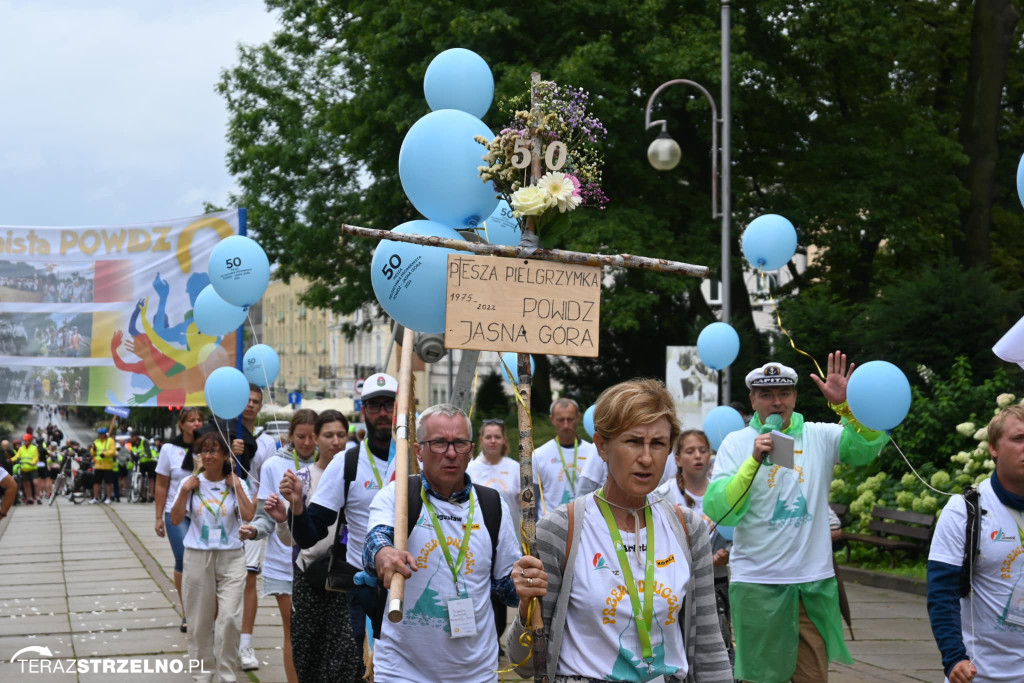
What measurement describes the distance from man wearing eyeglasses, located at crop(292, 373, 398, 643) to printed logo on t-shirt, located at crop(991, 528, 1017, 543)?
283 centimetres

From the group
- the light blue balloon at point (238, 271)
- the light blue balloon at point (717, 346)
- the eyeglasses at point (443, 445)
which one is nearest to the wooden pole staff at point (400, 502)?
the eyeglasses at point (443, 445)

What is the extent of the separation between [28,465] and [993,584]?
32.7 metres

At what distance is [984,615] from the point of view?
4.59m

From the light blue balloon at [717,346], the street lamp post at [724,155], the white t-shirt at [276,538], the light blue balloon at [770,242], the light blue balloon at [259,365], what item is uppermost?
the street lamp post at [724,155]

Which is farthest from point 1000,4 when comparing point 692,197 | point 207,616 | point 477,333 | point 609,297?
point 477,333

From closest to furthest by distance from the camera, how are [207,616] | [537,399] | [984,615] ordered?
[984,615]
[207,616]
[537,399]

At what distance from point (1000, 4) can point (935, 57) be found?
386cm

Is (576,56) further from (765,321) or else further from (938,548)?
(765,321)

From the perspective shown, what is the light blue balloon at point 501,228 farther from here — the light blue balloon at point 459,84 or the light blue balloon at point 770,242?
the light blue balloon at point 770,242

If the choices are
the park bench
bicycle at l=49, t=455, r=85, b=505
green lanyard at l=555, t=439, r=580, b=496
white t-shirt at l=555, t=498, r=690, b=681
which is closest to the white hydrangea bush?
the park bench

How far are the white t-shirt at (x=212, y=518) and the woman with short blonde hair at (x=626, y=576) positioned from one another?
17.1 feet

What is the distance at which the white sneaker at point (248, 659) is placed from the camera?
9492 millimetres

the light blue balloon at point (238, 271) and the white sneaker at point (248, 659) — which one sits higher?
the light blue balloon at point (238, 271)

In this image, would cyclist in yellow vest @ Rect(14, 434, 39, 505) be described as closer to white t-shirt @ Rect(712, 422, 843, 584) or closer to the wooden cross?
white t-shirt @ Rect(712, 422, 843, 584)
